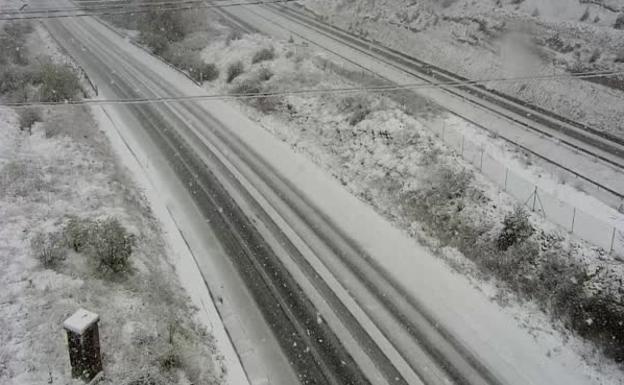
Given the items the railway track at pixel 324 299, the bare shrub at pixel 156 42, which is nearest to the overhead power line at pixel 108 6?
the bare shrub at pixel 156 42

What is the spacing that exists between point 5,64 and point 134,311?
2974cm

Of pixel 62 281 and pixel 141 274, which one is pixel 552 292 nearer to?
pixel 141 274

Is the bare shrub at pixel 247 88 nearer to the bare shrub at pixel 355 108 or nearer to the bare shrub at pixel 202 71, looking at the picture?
the bare shrub at pixel 202 71

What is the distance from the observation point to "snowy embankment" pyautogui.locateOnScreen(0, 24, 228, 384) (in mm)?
11195

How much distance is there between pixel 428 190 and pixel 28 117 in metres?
20.4

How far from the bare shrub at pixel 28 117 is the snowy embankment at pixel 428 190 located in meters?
11.5

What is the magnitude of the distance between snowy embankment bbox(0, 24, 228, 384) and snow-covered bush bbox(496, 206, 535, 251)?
10.2 m

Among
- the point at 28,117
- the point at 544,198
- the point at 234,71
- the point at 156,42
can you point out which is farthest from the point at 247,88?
the point at 544,198

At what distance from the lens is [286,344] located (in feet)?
46.3

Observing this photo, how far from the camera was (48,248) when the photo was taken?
14375 millimetres

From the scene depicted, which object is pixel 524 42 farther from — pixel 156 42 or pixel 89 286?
pixel 89 286

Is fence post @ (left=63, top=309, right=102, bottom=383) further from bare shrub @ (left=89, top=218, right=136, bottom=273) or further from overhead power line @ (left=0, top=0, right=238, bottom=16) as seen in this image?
overhead power line @ (left=0, top=0, right=238, bottom=16)

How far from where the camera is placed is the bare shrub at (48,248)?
14.0 meters

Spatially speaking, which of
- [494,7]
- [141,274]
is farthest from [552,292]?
[494,7]
